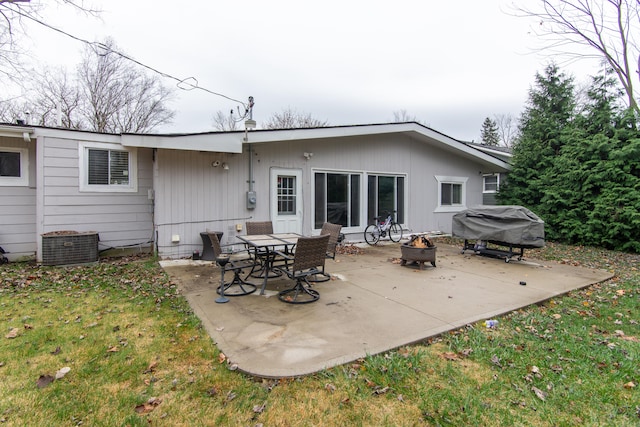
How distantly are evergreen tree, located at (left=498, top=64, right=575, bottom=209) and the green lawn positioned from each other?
841 cm

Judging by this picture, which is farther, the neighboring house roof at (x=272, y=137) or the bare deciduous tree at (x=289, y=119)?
the bare deciduous tree at (x=289, y=119)

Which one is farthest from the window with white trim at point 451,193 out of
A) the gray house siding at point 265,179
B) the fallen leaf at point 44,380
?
the fallen leaf at point 44,380

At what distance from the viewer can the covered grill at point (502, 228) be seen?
6.63m

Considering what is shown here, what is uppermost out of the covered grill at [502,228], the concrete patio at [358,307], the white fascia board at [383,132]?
the white fascia board at [383,132]

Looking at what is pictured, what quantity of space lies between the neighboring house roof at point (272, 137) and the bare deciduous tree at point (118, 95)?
1260 cm

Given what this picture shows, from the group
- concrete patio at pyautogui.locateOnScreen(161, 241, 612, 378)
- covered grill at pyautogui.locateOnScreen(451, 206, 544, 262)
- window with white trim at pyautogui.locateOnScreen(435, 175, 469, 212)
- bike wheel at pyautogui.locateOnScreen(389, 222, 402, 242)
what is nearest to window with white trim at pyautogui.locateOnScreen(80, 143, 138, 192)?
concrete patio at pyautogui.locateOnScreen(161, 241, 612, 378)

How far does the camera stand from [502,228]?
701 cm

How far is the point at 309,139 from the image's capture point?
835 cm

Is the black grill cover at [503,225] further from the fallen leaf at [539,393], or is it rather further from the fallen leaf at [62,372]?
the fallen leaf at [62,372]

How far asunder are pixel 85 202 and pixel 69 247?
1056mm

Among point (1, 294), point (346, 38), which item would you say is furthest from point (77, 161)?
point (346, 38)

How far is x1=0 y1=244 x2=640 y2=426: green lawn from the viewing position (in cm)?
212

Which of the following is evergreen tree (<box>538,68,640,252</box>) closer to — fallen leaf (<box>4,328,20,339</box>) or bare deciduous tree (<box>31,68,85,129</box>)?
fallen leaf (<box>4,328,20,339</box>)

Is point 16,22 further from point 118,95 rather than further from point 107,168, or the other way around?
point 118,95
